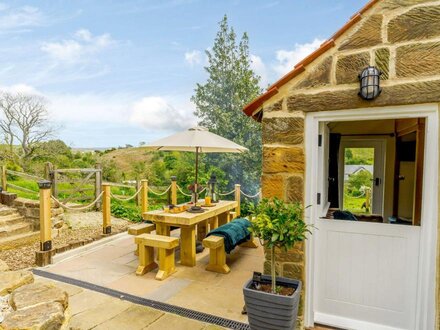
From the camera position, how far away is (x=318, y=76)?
2652mm

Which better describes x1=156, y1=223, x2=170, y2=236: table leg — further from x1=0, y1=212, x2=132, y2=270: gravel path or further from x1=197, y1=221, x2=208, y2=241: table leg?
x1=0, y1=212, x2=132, y2=270: gravel path

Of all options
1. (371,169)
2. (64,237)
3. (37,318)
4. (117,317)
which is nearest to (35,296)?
(37,318)

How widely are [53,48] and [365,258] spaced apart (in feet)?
28.0

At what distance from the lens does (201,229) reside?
5723mm

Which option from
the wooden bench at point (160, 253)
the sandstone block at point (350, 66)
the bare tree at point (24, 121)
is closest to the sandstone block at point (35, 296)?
the wooden bench at point (160, 253)

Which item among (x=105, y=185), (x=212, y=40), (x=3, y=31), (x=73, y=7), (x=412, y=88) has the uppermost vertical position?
(x=212, y=40)

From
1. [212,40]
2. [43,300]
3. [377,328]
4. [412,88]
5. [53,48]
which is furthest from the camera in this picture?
[212,40]

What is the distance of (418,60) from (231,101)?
8.26 m

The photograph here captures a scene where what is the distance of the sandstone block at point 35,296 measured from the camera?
1994 mm

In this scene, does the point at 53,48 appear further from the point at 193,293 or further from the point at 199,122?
the point at 193,293

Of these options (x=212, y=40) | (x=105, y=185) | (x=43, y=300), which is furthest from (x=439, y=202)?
(x=212, y=40)

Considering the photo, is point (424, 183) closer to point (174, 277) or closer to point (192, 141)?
point (192, 141)

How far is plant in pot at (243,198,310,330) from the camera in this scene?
7.63 feet

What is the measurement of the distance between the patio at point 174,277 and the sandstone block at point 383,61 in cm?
275
